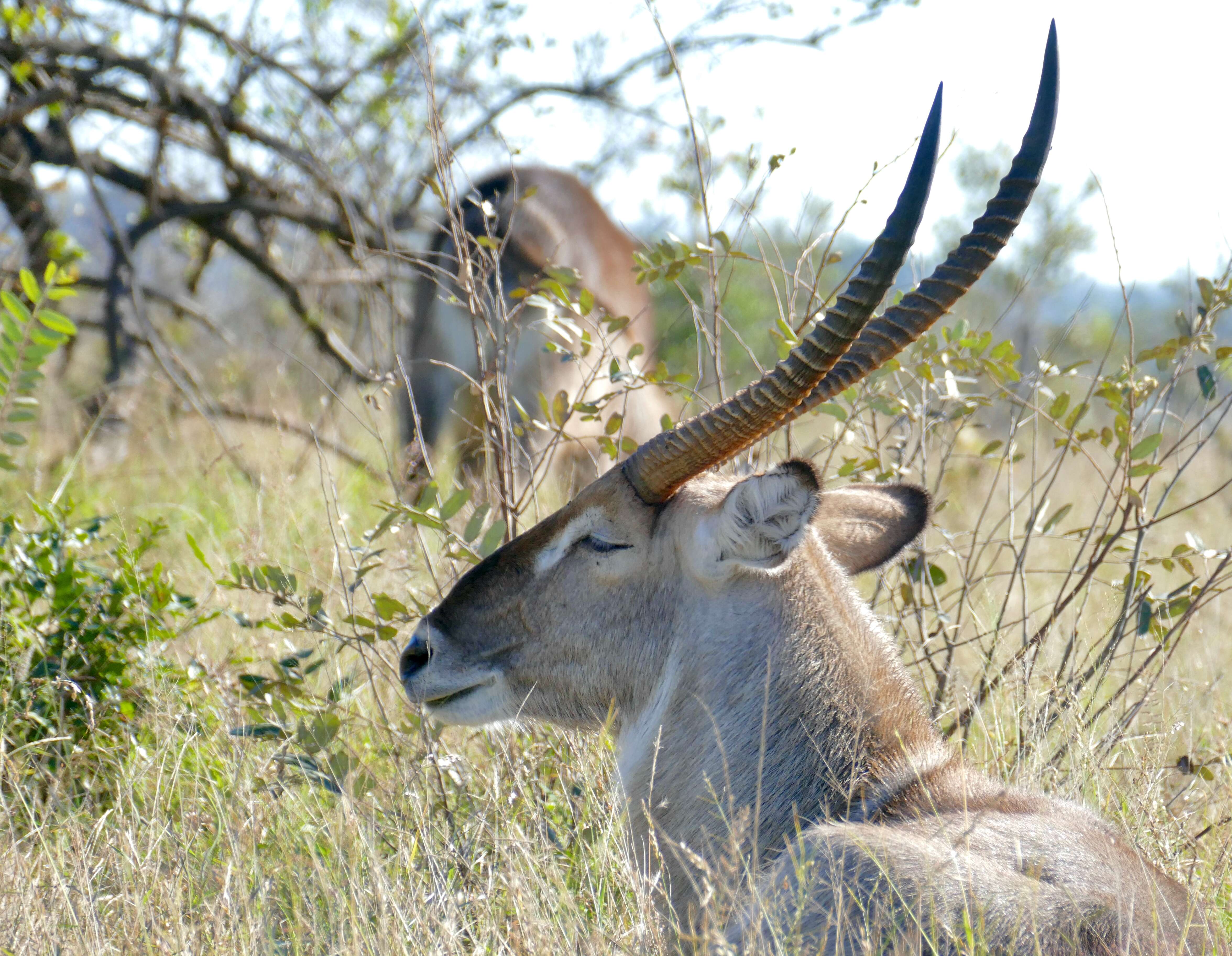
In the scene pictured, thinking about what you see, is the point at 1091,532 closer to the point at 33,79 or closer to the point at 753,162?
the point at 753,162

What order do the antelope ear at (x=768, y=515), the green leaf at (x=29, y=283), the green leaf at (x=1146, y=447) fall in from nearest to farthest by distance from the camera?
1. the antelope ear at (x=768, y=515)
2. the green leaf at (x=1146, y=447)
3. the green leaf at (x=29, y=283)

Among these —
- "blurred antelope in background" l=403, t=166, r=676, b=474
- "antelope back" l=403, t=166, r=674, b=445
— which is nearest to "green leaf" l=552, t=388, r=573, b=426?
"blurred antelope in background" l=403, t=166, r=676, b=474

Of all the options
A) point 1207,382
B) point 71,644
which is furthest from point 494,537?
point 1207,382

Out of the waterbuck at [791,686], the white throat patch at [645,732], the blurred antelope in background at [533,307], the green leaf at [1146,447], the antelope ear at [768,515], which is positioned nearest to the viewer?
the waterbuck at [791,686]

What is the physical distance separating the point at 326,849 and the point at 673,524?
126 cm

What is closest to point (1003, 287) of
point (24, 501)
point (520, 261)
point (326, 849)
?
point (520, 261)

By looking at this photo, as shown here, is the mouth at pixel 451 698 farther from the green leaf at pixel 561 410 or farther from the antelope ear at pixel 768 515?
the green leaf at pixel 561 410

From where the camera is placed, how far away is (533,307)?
5.85 metres

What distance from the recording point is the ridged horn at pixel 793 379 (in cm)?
218

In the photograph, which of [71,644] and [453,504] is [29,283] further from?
[453,504]

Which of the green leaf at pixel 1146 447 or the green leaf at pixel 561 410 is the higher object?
the green leaf at pixel 561 410

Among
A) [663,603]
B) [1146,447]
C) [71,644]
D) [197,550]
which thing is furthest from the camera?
[71,644]

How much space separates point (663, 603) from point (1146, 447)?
1545mm

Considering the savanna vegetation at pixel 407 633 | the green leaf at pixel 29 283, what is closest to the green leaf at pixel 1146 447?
the savanna vegetation at pixel 407 633
